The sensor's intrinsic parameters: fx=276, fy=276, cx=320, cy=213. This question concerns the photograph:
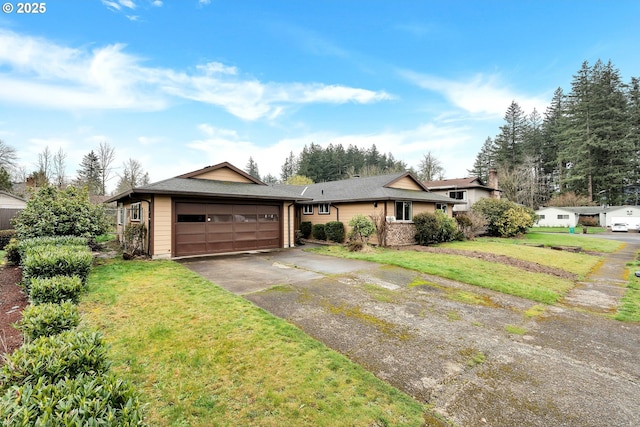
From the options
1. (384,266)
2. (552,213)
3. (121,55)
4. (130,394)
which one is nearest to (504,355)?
(130,394)

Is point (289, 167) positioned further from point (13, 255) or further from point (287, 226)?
point (13, 255)

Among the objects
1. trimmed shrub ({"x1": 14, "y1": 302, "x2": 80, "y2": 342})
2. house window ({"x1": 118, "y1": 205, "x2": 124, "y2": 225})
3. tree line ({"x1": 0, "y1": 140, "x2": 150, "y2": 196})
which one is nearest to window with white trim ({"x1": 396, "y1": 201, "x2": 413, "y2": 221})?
trimmed shrub ({"x1": 14, "y1": 302, "x2": 80, "y2": 342})

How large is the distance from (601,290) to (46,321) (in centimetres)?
1158

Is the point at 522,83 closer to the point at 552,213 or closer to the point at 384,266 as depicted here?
the point at 384,266

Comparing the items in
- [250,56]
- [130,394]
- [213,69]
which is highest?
[250,56]

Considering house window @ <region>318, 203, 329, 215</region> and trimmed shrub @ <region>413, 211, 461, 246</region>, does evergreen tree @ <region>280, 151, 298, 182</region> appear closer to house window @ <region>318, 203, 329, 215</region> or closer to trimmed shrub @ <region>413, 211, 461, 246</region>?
house window @ <region>318, 203, 329, 215</region>

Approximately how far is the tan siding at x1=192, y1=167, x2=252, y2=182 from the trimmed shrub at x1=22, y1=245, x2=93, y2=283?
7924 millimetres

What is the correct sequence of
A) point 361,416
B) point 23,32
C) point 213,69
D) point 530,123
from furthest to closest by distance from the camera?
point 530,123
point 213,69
point 23,32
point 361,416

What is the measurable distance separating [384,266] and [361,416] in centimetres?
719

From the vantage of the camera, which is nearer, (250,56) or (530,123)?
(250,56)

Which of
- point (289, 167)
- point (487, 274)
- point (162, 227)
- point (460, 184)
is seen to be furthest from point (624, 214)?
point (289, 167)

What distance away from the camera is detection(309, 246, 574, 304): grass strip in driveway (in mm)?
7051

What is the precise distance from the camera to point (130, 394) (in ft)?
5.60

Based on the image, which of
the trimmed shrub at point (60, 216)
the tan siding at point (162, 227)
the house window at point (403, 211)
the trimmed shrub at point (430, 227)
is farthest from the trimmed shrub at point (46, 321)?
the trimmed shrub at point (430, 227)
